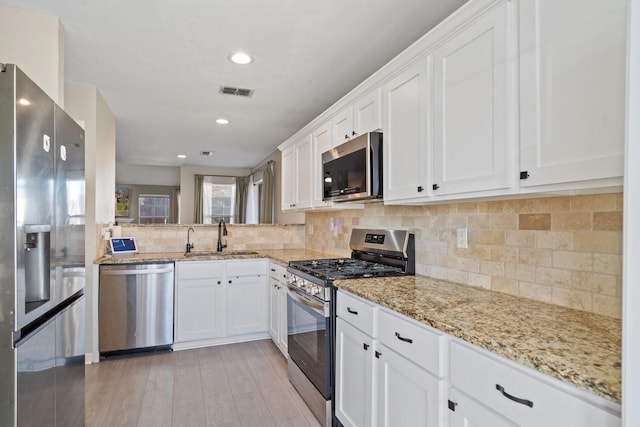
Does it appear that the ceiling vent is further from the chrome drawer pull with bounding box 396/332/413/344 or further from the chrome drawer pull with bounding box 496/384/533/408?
the chrome drawer pull with bounding box 496/384/533/408

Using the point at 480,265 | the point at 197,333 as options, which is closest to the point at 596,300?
the point at 480,265

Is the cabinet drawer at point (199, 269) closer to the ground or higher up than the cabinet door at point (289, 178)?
closer to the ground

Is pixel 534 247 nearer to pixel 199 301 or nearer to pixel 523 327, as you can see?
pixel 523 327

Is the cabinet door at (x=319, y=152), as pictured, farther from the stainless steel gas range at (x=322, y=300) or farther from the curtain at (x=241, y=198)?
the curtain at (x=241, y=198)

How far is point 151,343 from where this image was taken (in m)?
3.42

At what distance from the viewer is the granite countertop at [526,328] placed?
89 cm

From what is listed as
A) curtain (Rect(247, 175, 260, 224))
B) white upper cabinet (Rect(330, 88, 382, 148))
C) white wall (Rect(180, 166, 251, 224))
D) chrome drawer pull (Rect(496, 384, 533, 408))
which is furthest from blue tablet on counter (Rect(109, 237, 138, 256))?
white wall (Rect(180, 166, 251, 224))

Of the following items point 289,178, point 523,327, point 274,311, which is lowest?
point 274,311

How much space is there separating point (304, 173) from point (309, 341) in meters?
1.72

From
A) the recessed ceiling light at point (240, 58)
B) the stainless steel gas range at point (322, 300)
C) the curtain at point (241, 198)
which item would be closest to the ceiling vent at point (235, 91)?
the recessed ceiling light at point (240, 58)

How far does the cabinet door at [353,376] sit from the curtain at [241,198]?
5.96 metres

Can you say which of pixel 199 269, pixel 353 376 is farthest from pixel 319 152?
pixel 353 376

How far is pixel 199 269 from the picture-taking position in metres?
3.58

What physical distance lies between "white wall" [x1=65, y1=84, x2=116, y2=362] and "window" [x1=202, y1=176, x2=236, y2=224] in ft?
13.4
